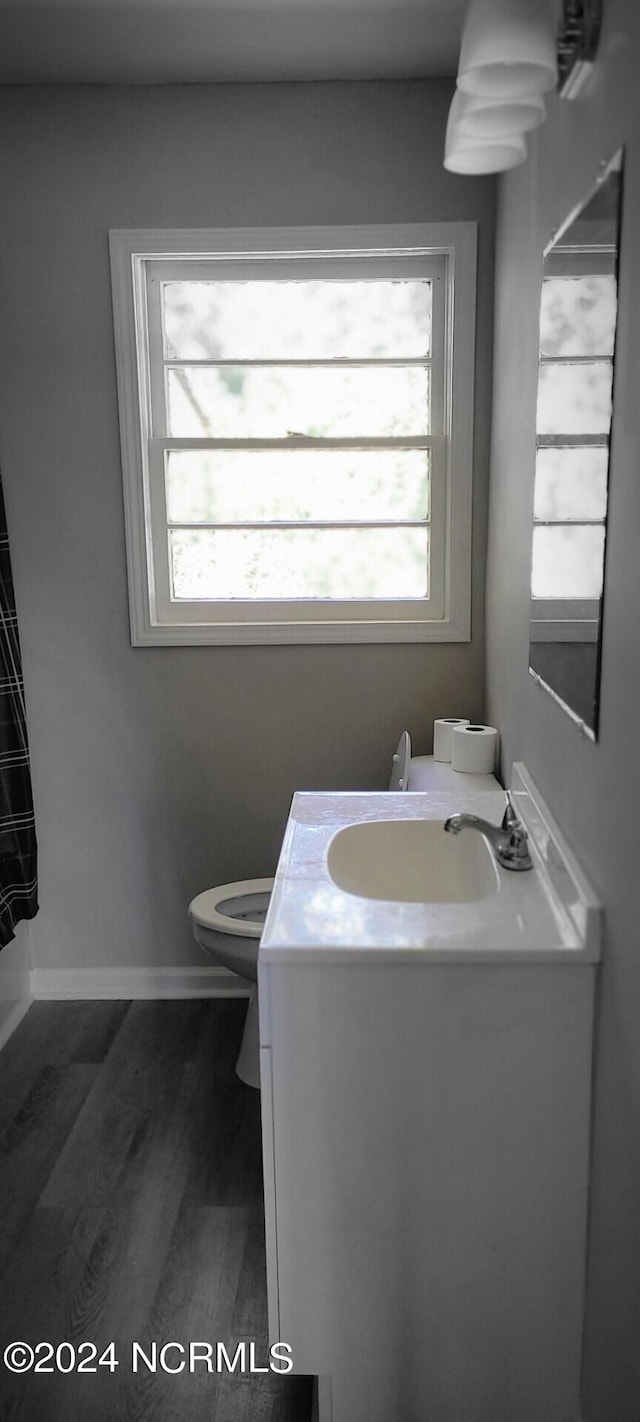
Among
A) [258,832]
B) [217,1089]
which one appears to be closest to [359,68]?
[258,832]

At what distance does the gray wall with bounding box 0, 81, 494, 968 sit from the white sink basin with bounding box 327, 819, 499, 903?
99cm

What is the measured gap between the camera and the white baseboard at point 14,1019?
2.76 meters

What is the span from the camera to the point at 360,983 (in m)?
1.40

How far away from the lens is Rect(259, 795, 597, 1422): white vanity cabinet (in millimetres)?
1402

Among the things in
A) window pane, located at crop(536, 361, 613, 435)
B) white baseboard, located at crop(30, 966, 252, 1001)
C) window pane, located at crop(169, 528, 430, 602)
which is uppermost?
window pane, located at crop(536, 361, 613, 435)

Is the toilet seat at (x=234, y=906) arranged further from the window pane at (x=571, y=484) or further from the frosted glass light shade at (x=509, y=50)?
the frosted glass light shade at (x=509, y=50)

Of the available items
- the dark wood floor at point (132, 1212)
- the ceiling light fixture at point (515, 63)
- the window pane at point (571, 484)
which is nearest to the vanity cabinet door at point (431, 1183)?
the dark wood floor at point (132, 1212)

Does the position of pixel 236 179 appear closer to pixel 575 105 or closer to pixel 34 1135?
pixel 575 105

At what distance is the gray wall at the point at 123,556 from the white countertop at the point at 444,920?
110 cm

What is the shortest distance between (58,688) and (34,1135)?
1151 millimetres

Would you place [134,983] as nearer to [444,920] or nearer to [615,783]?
[444,920]

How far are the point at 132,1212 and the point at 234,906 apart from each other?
30.5 inches

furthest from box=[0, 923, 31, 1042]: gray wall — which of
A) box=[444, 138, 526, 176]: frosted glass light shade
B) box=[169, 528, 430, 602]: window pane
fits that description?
box=[444, 138, 526, 176]: frosted glass light shade

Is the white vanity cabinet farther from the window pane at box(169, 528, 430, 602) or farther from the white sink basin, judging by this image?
the window pane at box(169, 528, 430, 602)
